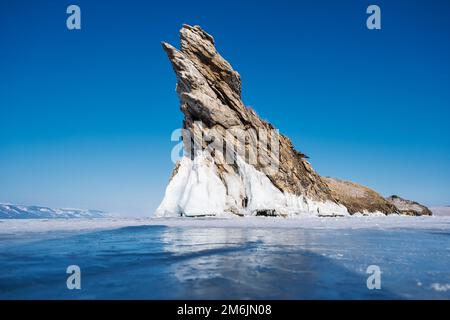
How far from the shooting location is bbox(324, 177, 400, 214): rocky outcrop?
7769 cm

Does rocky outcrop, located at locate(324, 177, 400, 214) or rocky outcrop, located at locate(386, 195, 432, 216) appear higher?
rocky outcrop, located at locate(324, 177, 400, 214)

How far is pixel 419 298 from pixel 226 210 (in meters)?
35.5

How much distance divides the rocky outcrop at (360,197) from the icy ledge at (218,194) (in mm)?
38979

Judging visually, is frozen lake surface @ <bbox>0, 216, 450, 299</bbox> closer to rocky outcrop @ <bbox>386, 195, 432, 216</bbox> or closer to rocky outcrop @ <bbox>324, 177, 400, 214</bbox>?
rocky outcrop @ <bbox>324, 177, 400, 214</bbox>

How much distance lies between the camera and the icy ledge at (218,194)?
39469 mm

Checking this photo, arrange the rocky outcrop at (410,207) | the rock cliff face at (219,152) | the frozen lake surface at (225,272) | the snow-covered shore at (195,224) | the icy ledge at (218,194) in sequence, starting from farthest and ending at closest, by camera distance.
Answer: the rocky outcrop at (410,207) → the rock cliff face at (219,152) → the icy ledge at (218,194) → the snow-covered shore at (195,224) → the frozen lake surface at (225,272)

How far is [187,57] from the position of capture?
4459 cm

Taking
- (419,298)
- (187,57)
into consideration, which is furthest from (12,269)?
(187,57)

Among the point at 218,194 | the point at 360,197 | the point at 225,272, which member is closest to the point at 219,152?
the point at 218,194

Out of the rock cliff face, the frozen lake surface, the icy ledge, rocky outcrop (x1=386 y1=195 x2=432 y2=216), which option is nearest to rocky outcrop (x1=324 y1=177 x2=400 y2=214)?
rocky outcrop (x1=386 y1=195 x2=432 y2=216)

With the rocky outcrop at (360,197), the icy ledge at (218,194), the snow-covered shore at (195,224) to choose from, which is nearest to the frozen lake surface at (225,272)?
the snow-covered shore at (195,224)

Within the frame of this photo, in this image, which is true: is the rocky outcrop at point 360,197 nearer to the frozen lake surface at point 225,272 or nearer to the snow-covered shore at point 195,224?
the snow-covered shore at point 195,224

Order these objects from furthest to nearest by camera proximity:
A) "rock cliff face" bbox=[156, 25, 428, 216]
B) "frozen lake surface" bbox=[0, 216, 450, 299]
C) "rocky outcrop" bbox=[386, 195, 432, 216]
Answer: "rocky outcrop" bbox=[386, 195, 432, 216], "rock cliff face" bbox=[156, 25, 428, 216], "frozen lake surface" bbox=[0, 216, 450, 299]
